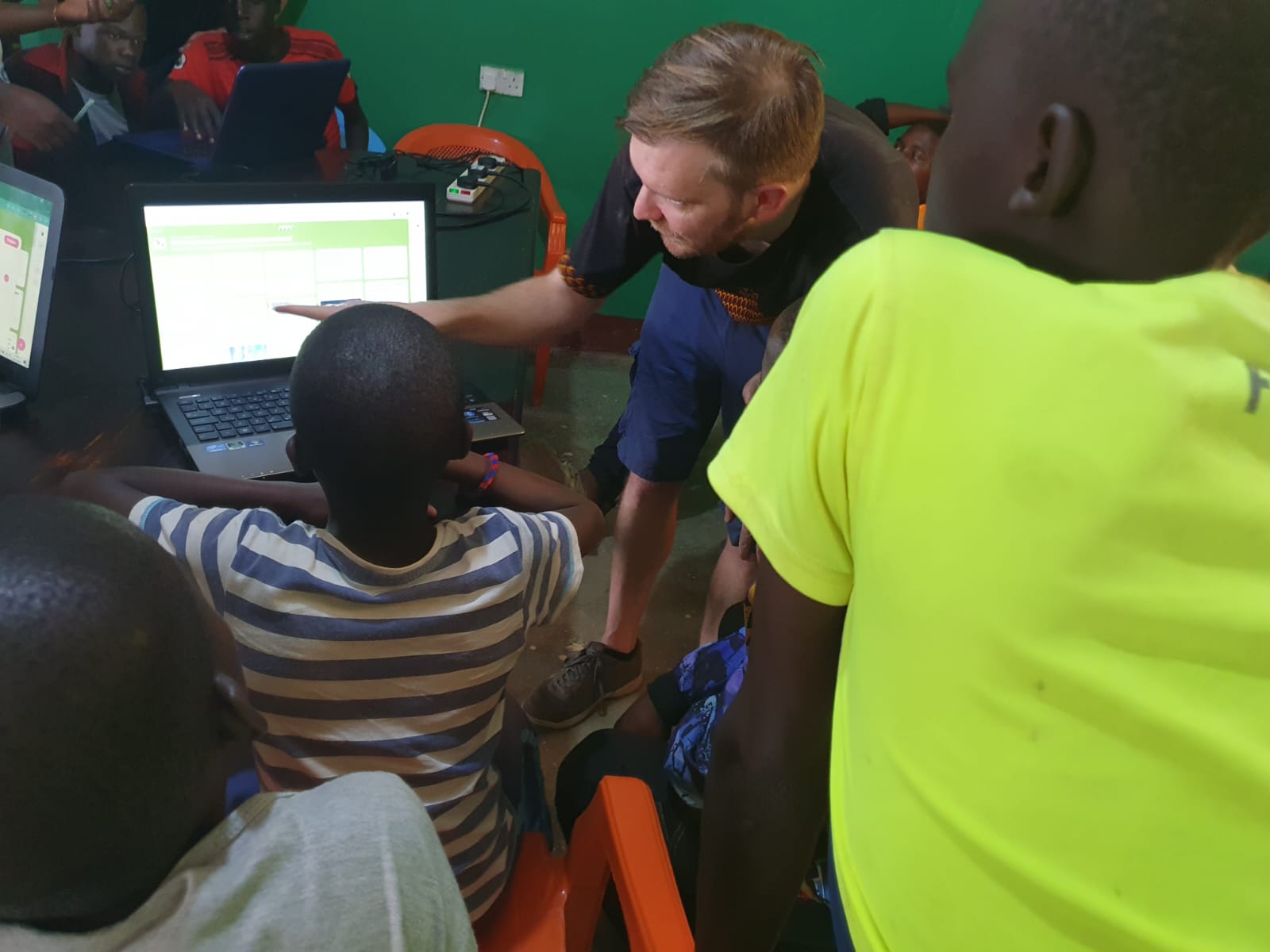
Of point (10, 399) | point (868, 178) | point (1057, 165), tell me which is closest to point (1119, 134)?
point (1057, 165)

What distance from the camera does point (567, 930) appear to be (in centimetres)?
116

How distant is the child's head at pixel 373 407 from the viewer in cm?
86

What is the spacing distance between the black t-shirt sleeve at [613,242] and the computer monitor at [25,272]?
30.1 inches

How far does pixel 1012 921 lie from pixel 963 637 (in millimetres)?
160

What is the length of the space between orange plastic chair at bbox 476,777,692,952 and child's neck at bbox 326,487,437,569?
1.24 feet

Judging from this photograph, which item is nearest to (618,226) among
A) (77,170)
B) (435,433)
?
(435,433)

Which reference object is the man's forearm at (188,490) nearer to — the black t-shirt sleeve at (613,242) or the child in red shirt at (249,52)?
the black t-shirt sleeve at (613,242)

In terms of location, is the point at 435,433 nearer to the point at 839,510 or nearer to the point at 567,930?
the point at 839,510

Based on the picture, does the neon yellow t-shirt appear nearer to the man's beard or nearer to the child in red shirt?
the man's beard

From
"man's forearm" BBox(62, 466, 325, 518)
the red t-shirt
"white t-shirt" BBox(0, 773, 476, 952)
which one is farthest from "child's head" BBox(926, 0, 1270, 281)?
the red t-shirt

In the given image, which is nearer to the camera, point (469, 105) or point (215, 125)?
point (215, 125)

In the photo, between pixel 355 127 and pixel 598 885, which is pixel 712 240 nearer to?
pixel 598 885

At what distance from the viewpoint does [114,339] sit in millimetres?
1405

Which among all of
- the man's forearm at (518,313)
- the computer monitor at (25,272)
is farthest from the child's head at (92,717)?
the man's forearm at (518,313)
